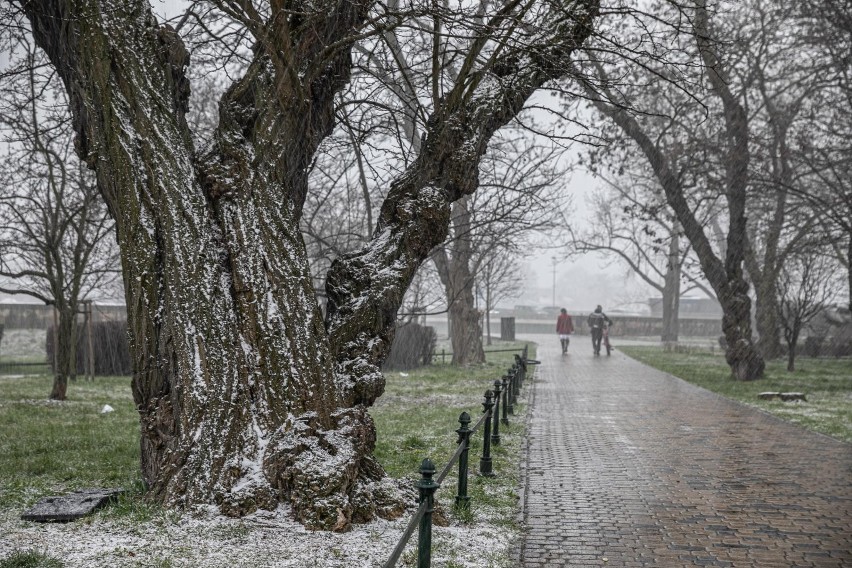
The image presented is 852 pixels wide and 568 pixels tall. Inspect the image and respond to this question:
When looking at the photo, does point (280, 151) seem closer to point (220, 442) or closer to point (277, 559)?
point (220, 442)

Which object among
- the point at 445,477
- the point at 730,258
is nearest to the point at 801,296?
the point at 730,258

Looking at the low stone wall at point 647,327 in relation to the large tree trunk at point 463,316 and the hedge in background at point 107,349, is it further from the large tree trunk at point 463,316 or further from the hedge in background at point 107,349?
the hedge in background at point 107,349

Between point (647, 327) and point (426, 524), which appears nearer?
point (426, 524)

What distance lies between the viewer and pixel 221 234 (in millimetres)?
6492

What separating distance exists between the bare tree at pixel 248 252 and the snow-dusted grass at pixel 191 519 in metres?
0.28

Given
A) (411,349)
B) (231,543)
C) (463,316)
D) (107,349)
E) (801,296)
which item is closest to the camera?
(231,543)

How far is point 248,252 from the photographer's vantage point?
6.32 m

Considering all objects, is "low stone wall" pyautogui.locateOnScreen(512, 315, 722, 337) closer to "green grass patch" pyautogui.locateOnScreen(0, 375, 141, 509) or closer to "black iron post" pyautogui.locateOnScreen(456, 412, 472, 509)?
"green grass patch" pyautogui.locateOnScreen(0, 375, 141, 509)

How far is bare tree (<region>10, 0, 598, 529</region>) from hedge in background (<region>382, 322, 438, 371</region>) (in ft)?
60.2

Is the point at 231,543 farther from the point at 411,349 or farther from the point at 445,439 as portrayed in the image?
the point at 411,349

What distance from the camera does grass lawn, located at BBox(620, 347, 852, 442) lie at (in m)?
13.2

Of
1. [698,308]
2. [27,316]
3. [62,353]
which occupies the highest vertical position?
[698,308]

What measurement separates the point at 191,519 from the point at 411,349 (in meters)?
20.3

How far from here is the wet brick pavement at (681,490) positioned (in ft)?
19.2
